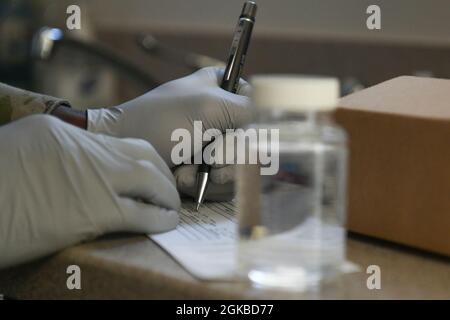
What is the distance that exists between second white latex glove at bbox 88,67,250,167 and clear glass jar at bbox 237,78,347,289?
0.82 feet

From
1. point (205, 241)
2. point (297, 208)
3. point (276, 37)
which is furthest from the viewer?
point (276, 37)

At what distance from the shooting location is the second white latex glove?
0.78 meters

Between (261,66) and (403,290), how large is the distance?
183 cm

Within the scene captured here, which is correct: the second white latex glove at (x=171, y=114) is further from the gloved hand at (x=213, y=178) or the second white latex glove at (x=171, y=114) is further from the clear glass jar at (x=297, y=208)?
the clear glass jar at (x=297, y=208)

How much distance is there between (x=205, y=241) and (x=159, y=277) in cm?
10

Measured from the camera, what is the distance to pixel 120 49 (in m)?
2.65

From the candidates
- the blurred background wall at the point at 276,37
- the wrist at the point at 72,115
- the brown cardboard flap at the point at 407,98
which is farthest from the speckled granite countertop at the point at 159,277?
the blurred background wall at the point at 276,37

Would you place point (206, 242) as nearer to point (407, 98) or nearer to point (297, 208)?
point (297, 208)

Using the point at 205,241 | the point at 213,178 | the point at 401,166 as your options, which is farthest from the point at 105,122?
the point at 401,166

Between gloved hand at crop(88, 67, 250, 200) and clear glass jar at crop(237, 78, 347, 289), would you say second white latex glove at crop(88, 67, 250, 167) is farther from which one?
clear glass jar at crop(237, 78, 347, 289)

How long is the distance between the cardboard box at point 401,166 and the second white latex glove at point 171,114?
0.15m

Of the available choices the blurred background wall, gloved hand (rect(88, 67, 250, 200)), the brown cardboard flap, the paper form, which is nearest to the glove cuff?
gloved hand (rect(88, 67, 250, 200))

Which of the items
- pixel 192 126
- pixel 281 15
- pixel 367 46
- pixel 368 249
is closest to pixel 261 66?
pixel 281 15

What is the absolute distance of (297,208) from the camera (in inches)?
20.8
